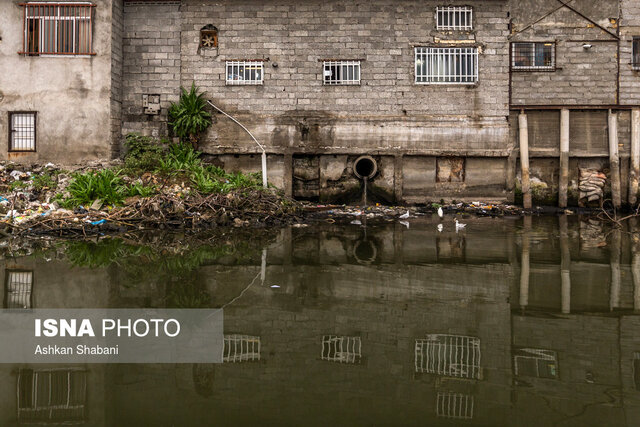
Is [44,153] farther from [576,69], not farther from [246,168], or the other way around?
[576,69]

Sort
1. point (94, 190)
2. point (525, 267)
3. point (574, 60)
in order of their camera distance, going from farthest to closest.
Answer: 1. point (574, 60)
2. point (94, 190)
3. point (525, 267)

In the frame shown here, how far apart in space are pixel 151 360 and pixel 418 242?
6.80 metres

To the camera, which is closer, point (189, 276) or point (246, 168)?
point (189, 276)

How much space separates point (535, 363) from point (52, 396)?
3.71 meters

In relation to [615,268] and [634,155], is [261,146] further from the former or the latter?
[634,155]

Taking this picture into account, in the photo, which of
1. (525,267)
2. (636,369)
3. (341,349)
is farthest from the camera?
(525,267)

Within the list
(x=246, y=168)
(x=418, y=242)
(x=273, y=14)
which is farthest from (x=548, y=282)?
(x=273, y=14)

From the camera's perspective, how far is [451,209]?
15539mm

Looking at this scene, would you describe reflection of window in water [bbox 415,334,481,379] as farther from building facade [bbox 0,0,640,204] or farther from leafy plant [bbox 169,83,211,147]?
leafy plant [bbox 169,83,211,147]

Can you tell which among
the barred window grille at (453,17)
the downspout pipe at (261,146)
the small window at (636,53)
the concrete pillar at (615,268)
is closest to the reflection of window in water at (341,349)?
the concrete pillar at (615,268)

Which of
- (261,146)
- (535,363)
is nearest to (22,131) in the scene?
(261,146)

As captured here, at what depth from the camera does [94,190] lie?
12.9 metres

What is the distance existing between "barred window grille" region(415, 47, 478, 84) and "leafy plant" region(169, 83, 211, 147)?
633cm

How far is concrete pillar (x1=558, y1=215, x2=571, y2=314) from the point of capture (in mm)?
6137
